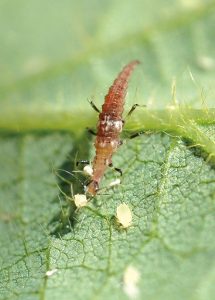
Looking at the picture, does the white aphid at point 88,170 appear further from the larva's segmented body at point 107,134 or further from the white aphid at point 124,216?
the white aphid at point 124,216

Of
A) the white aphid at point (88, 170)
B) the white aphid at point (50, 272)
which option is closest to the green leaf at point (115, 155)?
the white aphid at point (50, 272)

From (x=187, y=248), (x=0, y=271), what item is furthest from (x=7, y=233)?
(x=187, y=248)

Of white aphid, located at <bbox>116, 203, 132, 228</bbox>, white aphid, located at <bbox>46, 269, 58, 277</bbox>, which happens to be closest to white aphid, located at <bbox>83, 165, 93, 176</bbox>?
white aphid, located at <bbox>116, 203, 132, 228</bbox>

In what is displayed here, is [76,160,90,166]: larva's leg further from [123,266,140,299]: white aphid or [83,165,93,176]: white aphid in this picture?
[123,266,140,299]: white aphid

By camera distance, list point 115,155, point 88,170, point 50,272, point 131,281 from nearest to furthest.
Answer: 1. point 131,281
2. point 50,272
3. point 88,170
4. point 115,155

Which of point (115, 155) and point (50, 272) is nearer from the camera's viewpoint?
point (50, 272)

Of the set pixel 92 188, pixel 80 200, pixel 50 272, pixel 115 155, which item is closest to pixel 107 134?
pixel 115 155

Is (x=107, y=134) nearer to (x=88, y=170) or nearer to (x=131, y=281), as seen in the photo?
(x=88, y=170)
